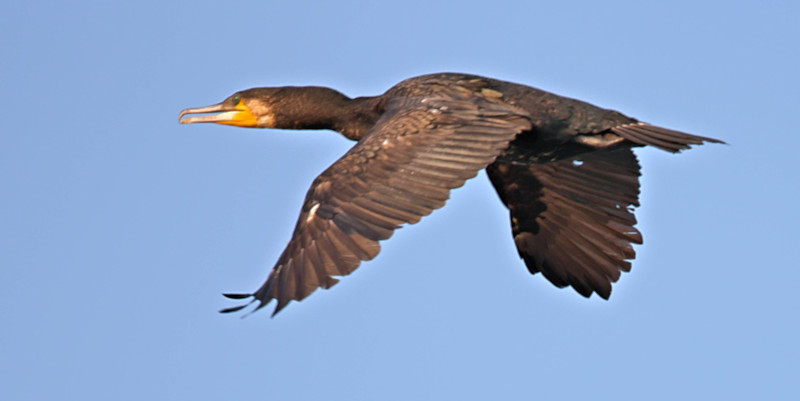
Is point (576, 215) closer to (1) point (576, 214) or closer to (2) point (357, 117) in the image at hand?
(1) point (576, 214)

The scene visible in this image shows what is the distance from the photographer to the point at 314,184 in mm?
9938

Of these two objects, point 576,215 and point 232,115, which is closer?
point 232,115

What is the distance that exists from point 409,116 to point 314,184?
945 millimetres

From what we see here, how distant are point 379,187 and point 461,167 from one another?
58 centimetres

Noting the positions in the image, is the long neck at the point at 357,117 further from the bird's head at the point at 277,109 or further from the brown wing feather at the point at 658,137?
the brown wing feather at the point at 658,137

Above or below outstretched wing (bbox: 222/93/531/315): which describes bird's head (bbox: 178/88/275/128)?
above

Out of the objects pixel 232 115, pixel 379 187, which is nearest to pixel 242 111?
pixel 232 115

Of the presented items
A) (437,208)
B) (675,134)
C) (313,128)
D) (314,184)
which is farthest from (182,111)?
(675,134)

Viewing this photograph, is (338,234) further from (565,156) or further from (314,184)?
(565,156)

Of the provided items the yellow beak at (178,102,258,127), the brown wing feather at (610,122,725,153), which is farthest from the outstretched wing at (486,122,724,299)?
the yellow beak at (178,102,258,127)

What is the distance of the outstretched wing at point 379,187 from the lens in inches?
369

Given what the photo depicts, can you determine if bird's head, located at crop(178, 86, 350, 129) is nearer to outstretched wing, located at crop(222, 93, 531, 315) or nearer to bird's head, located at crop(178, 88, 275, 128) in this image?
bird's head, located at crop(178, 88, 275, 128)

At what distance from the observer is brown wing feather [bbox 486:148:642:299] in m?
12.5

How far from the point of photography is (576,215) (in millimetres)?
12727
